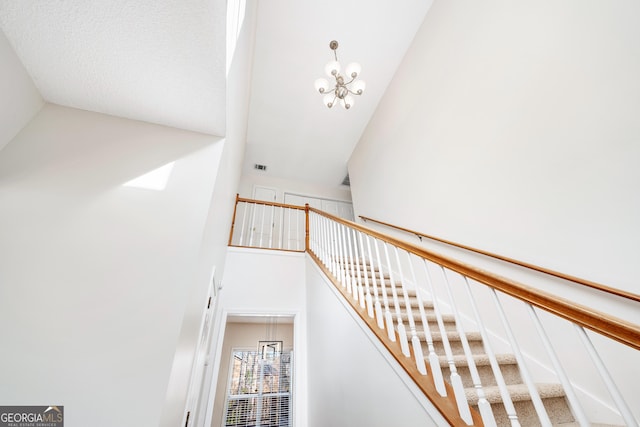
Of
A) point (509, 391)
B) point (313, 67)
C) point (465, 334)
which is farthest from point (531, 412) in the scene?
point (313, 67)

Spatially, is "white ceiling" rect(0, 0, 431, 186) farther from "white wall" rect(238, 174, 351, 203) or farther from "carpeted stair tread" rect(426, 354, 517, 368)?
"white wall" rect(238, 174, 351, 203)

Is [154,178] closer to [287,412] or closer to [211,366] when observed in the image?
[211,366]

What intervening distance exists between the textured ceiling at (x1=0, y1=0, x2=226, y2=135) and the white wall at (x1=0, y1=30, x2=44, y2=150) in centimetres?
3

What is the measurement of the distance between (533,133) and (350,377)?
7.71 ft

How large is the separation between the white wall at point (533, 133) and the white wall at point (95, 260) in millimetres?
2335

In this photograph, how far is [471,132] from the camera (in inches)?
94.8

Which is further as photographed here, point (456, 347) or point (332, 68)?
point (332, 68)

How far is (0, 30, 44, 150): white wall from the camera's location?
46.2 inches

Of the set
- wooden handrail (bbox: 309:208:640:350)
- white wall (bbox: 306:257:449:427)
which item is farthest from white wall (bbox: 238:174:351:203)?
wooden handrail (bbox: 309:208:640:350)

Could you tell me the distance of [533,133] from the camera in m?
1.85

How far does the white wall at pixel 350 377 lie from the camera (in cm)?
129

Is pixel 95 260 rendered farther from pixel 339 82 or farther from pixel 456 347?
pixel 339 82

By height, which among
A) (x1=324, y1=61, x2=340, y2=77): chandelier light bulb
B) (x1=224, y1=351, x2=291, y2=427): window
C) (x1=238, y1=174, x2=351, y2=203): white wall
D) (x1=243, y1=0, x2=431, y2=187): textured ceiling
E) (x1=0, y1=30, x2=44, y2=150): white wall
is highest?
(x1=243, y1=0, x2=431, y2=187): textured ceiling

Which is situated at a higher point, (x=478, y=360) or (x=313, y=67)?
(x=313, y=67)
